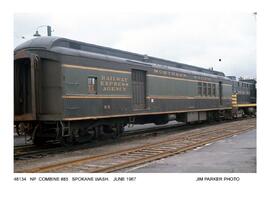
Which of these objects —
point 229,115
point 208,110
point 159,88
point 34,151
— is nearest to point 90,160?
point 34,151

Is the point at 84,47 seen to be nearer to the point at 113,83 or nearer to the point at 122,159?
the point at 113,83

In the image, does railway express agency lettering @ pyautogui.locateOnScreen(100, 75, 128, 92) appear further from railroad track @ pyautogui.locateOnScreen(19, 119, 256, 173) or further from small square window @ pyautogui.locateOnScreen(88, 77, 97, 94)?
railroad track @ pyautogui.locateOnScreen(19, 119, 256, 173)

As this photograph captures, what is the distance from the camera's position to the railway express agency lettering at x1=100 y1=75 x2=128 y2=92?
13.6m

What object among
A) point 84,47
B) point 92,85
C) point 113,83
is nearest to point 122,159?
point 92,85

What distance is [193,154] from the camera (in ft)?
36.7

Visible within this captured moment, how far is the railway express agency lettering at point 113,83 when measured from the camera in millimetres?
13641

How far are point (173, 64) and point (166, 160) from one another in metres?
10.3

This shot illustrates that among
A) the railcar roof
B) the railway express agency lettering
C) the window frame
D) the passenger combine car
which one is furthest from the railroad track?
the railcar roof

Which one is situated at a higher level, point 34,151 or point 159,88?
point 159,88

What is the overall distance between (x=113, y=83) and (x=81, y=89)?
1864 millimetres

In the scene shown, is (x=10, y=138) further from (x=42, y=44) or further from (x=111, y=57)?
(x=111, y=57)

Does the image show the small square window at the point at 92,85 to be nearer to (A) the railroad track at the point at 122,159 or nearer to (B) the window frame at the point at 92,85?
(B) the window frame at the point at 92,85
